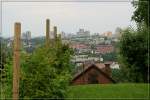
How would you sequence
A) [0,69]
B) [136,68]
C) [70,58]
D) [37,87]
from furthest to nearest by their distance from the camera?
[70,58] → [0,69] → [37,87] → [136,68]

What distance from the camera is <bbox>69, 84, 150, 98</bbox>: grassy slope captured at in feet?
26.8

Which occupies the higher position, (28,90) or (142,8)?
(142,8)

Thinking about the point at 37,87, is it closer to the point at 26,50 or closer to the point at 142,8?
the point at 26,50

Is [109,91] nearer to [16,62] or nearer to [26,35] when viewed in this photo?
[26,35]

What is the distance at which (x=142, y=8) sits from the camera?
8.21 m

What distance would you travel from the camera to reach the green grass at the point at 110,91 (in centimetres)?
815

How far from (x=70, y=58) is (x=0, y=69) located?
225 centimetres

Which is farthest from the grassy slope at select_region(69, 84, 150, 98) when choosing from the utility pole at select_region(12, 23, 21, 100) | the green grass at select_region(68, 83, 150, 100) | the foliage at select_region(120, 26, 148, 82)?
the utility pole at select_region(12, 23, 21, 100)

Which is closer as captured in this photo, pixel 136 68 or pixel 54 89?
pixel 136 68

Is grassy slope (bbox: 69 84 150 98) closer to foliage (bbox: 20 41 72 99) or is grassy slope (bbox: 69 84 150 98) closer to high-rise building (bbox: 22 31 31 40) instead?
foliage (bbox: 20 41 72 99)

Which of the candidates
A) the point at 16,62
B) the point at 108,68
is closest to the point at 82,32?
the point at 108,68

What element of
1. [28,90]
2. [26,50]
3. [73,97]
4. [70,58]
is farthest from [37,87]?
[70,58]

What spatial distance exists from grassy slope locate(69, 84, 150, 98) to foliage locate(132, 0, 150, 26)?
3.47 ft

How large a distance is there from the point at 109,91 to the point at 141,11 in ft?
6.77
